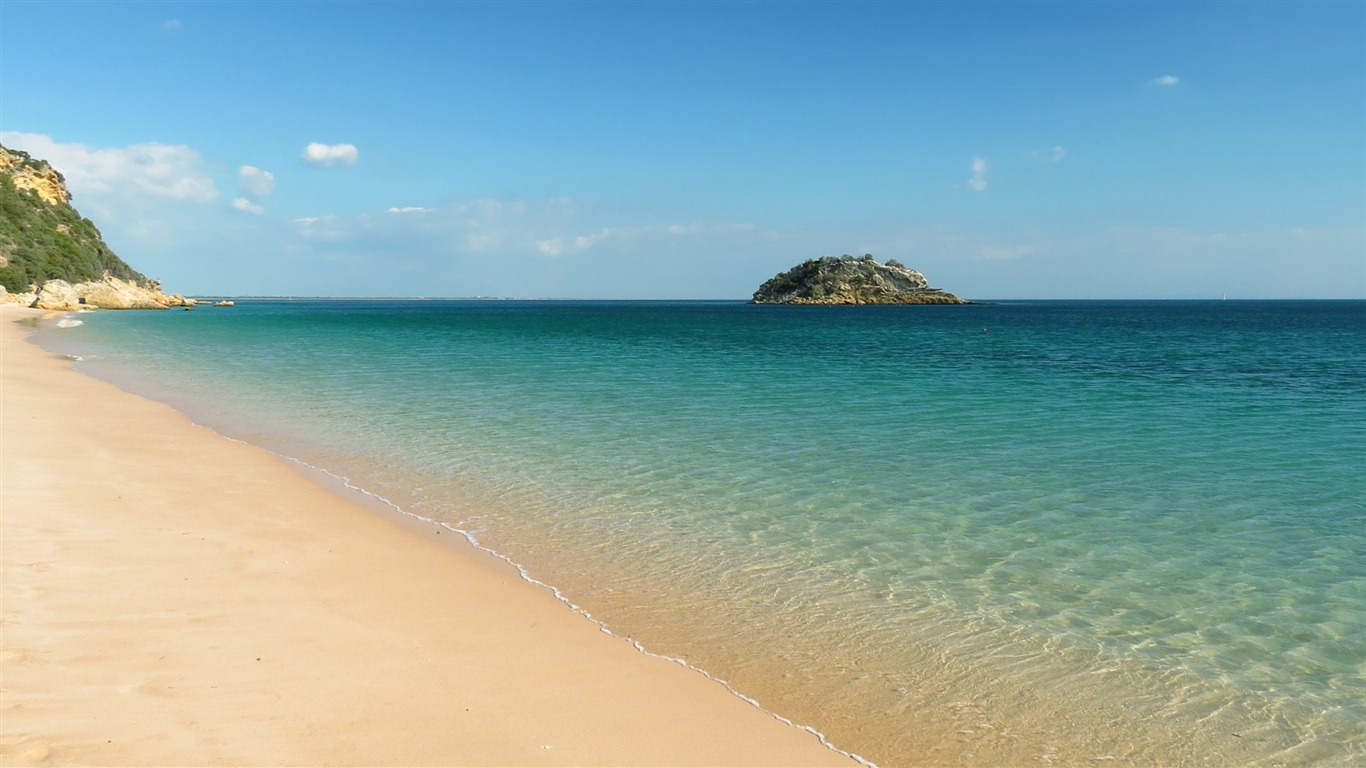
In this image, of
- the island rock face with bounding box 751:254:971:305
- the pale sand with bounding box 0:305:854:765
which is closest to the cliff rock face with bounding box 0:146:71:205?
the pale sand with bounding box 0:305:854:765

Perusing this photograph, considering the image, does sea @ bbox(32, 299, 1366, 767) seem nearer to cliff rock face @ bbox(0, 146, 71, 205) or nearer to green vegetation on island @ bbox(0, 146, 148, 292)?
green vegetation on island @ bbox(0, 146, 148, 292)

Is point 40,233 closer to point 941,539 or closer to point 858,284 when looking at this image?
point 941,539

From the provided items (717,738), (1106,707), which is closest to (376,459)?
(717,738)

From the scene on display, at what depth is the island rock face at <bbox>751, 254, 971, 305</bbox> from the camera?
602 feet

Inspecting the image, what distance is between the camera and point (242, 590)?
682 cm

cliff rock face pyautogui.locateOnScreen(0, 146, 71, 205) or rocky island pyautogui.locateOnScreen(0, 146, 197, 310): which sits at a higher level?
cliff rock face pyautogui.locateOnScreen(0, 146, 71, 205)

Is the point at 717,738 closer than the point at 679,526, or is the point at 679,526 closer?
the point at 717,738

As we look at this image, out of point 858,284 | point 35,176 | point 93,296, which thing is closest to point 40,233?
point 93,296

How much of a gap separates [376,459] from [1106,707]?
12028 millimetres

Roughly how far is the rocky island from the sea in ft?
276

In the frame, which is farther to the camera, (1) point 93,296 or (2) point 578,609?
(1) point 93,296

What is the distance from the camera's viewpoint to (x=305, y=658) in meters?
5.49

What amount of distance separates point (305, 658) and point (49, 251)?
112m

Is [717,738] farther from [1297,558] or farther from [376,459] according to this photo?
[376,459]
